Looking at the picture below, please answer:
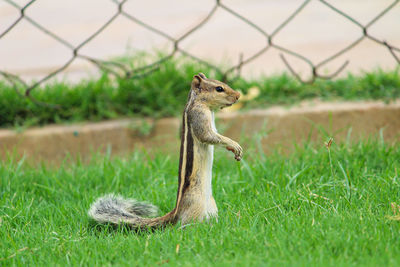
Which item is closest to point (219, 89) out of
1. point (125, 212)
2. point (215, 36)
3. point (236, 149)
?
point (236, 149)

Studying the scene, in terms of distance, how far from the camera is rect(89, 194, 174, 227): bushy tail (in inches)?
112

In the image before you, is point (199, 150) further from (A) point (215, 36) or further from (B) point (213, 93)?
(A) point (215, 36)

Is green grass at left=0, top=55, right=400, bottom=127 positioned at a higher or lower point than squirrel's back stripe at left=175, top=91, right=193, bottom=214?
higher

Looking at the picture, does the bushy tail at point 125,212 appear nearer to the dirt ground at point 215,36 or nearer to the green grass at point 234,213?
the green grass at point 234,213

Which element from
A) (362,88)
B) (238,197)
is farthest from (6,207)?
(362,88)

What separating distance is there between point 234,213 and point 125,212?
1.80 feet

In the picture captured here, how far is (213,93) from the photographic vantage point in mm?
2771

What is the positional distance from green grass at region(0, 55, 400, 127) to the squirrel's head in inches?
69.8

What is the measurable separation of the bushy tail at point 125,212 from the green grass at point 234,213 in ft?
0.19

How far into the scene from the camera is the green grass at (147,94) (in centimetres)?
464

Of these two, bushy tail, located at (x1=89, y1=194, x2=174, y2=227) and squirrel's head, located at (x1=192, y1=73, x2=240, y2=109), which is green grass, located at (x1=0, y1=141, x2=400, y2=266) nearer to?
bushy tail, located at (x1=89, y1=194, x2=174, y2=227)

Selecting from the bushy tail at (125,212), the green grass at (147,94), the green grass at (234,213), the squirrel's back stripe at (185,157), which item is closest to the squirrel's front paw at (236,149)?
the squirrel's back stripe at (185,157)

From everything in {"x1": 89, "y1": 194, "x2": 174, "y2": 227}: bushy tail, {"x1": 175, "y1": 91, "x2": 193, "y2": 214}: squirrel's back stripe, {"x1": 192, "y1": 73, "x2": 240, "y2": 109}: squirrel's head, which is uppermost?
{"x1": 192, "y1": 73, "x2": 240, "y2": 109}: squirrel's head

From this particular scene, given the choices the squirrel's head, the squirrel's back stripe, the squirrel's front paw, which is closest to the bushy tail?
the squirrel's back stripe
